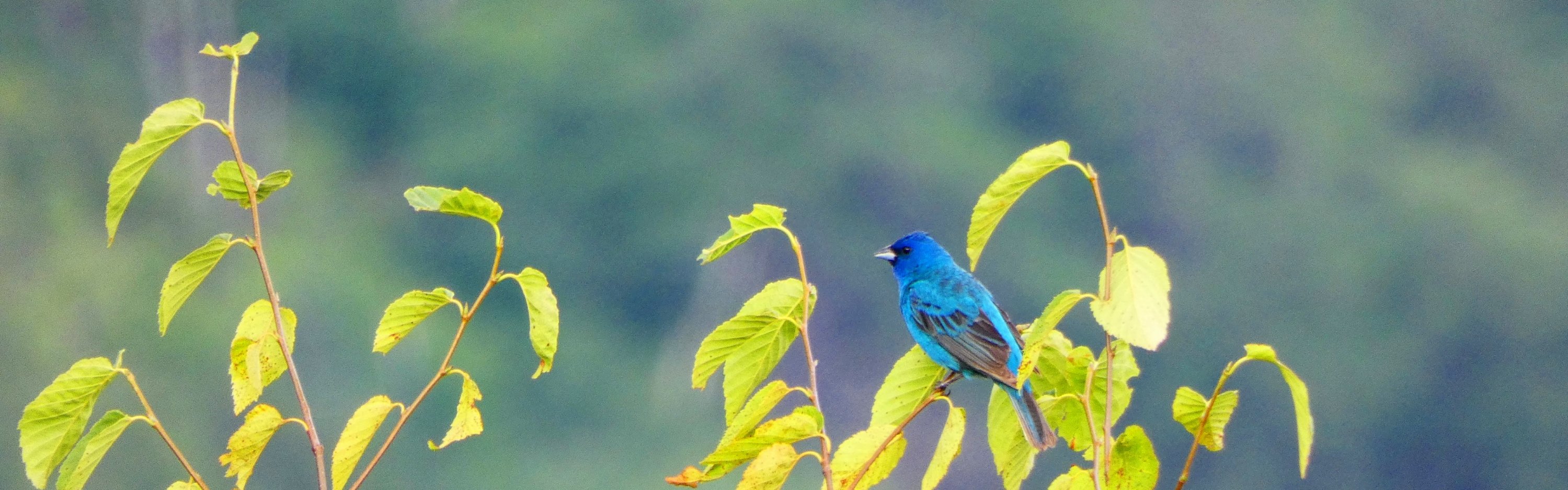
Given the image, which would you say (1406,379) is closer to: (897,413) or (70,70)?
(70,70)

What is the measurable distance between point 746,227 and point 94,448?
24.7 inches

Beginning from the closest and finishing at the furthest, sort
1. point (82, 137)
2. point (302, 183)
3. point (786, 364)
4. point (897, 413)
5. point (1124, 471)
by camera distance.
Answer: point (1124, 471) < point (897, 413) < point (786, 364) < point (82, 137) < point (302, 183)

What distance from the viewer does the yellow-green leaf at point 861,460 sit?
1.26m

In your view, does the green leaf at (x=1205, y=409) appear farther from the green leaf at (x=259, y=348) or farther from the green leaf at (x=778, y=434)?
the green leaf at (x=259, y=348)

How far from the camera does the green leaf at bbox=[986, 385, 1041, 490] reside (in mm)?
1375

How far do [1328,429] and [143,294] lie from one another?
55.8 ft

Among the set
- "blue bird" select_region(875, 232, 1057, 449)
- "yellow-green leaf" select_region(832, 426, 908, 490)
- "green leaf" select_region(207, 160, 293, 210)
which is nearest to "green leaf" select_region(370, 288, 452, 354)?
"green leaf" select_region(207, 160, 293, 210)

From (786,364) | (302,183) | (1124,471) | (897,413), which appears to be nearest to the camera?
(1124,471)

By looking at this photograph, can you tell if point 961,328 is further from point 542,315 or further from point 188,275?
point 188,275

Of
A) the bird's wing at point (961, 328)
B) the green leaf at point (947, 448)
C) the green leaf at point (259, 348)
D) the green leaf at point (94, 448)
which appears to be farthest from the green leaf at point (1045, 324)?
the bird's wing at point (961, 328)

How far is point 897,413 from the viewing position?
146 cm

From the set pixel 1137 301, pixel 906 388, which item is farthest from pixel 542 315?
pixel 1137 301

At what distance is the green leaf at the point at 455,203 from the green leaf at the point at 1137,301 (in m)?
0.52

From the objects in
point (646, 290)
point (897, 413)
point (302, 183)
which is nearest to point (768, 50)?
point (646, 290)
